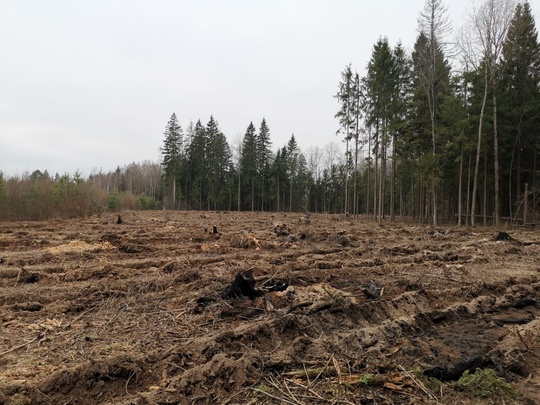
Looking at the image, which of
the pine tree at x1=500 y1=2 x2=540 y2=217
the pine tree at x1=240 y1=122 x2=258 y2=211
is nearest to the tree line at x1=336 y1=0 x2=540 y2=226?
the pine tree at x1=500 y1=2 x2=540 y2=217

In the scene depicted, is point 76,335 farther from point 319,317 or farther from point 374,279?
point 374,279

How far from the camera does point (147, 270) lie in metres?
8.69

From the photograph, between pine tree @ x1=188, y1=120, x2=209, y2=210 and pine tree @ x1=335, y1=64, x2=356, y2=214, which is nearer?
pine tree @ x1=335, y1=64, x2=356, y2=214

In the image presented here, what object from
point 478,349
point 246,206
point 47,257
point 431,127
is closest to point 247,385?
point 478,349

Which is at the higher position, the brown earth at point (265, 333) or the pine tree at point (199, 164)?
the pine tree at point (199, 164)

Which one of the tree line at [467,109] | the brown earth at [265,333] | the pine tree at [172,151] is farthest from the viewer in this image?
the pine tree at [172,151]

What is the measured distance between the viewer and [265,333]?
14.6 feet

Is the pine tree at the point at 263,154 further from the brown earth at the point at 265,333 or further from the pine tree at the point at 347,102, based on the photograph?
the brown earth at the point at 265,333

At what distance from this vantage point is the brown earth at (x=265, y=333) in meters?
3.25

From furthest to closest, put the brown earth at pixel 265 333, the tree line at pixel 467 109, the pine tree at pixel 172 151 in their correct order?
the pine tree at pixel 172 151
the tree line at pixel 467 109
the brown earth at pixel 265 333

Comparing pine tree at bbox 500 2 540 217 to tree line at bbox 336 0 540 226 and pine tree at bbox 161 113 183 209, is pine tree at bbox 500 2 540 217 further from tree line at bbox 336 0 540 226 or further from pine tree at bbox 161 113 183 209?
pine tree at bbox 161 113 183 209

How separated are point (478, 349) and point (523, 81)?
3119 centimetres

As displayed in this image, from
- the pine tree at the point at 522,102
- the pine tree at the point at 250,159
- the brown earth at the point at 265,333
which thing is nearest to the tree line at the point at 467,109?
the pine tree at the point at 522,102

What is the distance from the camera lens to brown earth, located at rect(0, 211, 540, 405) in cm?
325
